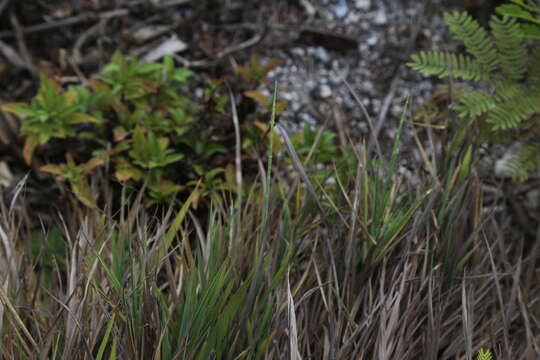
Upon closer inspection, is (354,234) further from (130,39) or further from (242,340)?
(130,39)

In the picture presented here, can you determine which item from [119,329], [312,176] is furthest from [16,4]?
[119,329]

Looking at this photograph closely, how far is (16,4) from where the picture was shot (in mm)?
2930

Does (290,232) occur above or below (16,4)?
below

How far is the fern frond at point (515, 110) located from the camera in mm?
1981

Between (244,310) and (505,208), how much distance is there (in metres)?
1.44

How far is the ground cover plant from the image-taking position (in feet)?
4.69

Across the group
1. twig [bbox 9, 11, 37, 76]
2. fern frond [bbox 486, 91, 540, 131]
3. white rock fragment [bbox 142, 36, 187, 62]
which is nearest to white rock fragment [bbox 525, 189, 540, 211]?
fern frond [bbox 486, 91, 540, 131]

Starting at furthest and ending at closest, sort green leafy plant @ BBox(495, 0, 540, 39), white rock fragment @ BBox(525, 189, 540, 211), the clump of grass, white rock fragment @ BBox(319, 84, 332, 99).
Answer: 1. white rock fragment @ BBox(319, 84, 332, 99)
2. white rock fragment @ BBox(525, 189, 540, 211)
3. green leafy plant @ BBox(495, 0, 540, 39)
4. the clump of grass

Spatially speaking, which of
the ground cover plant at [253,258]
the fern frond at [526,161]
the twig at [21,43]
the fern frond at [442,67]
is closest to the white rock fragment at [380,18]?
the ground cover plant at [253,258]

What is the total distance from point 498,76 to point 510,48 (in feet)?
0.36

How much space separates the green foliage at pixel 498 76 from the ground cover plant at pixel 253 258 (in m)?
0.12

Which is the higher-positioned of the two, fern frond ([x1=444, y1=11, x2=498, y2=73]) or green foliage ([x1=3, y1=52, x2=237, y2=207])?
fern frond ([x1=444, y1=11, x2=498, y2=73])

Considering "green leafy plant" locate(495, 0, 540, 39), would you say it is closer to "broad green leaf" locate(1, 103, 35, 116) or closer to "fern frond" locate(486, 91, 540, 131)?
"fern frond" locate(486, 91, 540, 131)

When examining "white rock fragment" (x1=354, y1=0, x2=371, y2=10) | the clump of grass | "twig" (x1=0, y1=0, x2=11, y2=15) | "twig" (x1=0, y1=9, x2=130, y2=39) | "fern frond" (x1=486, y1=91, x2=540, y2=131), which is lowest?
the clump of grass
